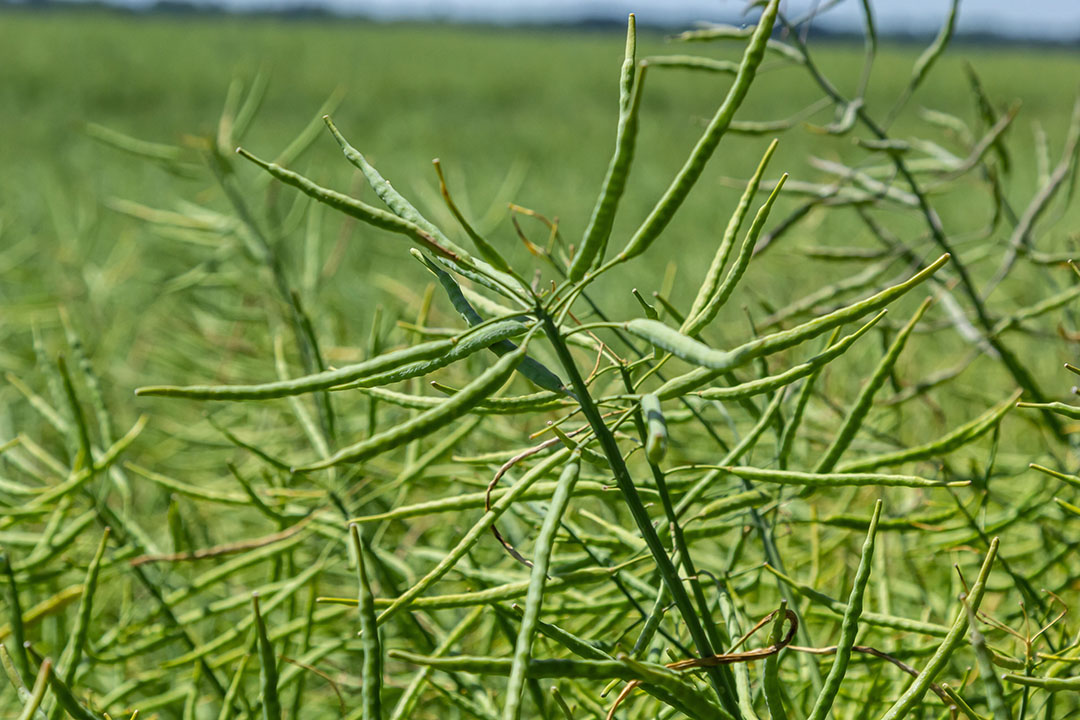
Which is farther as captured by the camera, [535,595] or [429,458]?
[429,458]

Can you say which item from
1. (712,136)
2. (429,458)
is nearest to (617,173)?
(712,136)

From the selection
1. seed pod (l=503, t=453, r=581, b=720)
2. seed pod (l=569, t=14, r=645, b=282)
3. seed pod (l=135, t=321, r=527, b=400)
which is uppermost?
seed pod (l=569, t=14, r=645, b=282)

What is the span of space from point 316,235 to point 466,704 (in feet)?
1.12

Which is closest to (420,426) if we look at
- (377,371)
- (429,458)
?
(377,371)

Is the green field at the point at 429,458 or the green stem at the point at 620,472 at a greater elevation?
the green field at the point at 429,458

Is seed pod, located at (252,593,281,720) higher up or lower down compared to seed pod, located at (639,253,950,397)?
lower down

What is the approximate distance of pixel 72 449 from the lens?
301 millimetres

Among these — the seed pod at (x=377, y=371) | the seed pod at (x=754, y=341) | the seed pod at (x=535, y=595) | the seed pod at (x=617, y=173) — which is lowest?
the seed pod at (x=535, y=595)

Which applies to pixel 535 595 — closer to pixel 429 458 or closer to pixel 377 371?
pixel 377 371

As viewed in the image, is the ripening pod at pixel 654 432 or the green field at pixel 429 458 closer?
the ripening pod at pixel 654 432

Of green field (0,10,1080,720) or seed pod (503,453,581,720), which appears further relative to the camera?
green field (0,10,1080,720)

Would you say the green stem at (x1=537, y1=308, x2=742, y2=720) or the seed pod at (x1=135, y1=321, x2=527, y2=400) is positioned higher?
the seed pod at (x1=135, y1=321, x2=527, y2=400)

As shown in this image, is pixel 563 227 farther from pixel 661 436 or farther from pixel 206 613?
pixel 661 436

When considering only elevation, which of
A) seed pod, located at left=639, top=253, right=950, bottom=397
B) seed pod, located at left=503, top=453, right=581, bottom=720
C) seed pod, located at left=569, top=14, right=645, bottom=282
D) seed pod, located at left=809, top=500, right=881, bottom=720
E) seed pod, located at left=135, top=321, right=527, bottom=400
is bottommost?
seed pod, located at left=809, top=500, right=881, bottom=720
